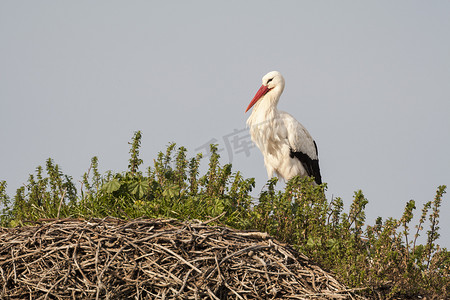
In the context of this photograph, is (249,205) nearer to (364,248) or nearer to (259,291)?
(364,248)

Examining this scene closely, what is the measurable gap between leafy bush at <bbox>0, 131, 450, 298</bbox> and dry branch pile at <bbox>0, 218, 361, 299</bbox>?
26 cm

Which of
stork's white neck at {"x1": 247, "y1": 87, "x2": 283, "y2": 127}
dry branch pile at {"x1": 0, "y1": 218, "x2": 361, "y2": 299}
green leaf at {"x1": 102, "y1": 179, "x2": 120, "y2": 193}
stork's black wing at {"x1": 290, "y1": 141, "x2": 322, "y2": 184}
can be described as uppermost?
stork's white neck at {"x1": 247, "y1": 87, "x2": 283, "y2": 127}

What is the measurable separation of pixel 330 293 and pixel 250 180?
198 centimetres

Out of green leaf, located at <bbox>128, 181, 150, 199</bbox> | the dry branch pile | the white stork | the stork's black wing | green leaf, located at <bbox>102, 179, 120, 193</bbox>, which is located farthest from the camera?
the stork's black wing

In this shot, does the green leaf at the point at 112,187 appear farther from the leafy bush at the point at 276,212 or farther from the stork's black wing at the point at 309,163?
the stork's black wing at the point at 309,163

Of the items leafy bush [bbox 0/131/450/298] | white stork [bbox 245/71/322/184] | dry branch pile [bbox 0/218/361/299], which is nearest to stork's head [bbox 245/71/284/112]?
white stork [bbox 245/71/322/184]

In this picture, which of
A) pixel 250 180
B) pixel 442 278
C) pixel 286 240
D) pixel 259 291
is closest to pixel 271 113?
pixel 250 180

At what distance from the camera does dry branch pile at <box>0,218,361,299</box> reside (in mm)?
4105

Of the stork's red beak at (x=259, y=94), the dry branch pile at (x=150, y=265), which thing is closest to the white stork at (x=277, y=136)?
the stork's red beak at (x=259, y=94)

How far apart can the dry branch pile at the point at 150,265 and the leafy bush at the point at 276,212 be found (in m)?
0.26

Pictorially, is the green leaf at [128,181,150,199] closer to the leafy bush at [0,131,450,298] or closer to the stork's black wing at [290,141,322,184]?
the leafy bush at [0,131,450,298]

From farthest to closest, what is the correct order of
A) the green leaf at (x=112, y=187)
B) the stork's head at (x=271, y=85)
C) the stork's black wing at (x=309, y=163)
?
the stork's head at (x=271, y=85) < the stork's black wing at (x=309, y=163) < the green leaf at (x=112, y=187)

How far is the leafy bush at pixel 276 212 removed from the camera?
4.72 meters

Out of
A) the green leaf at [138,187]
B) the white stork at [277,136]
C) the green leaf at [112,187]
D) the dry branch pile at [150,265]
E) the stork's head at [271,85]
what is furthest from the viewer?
the stork's head at [271,85]
